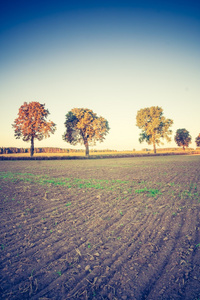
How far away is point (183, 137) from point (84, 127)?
81.1 meters

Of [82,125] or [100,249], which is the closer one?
[100,249]

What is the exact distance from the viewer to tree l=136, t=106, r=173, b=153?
2413 inches

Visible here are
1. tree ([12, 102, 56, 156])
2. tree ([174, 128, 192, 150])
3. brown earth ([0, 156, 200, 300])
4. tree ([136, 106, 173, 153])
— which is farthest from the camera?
tree ([174, 128, 192, 150])

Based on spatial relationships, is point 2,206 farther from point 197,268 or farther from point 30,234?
point 197,268

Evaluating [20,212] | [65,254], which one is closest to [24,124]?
[20,212]

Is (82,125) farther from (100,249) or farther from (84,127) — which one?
(100,249)

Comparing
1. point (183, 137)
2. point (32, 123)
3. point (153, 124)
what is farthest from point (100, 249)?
point (183, 137)

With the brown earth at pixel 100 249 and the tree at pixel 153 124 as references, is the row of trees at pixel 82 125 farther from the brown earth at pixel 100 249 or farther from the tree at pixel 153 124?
the brown earth at pixel 100 249

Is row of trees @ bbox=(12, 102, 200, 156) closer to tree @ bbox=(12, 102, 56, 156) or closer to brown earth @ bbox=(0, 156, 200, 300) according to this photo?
tree @ bbox=(12, 102, 56, 156)

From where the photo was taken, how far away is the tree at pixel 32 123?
4459 centimetres

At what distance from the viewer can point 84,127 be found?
51875 millimetres

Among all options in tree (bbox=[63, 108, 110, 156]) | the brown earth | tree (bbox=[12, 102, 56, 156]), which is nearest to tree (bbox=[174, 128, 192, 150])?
tree (bbox=[63, 108, 110, 156])

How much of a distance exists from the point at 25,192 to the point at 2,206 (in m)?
2.14

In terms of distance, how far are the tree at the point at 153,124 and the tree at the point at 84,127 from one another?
18.0 meters
